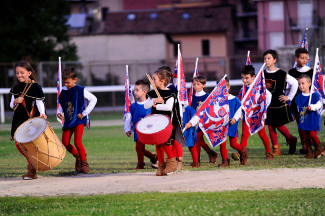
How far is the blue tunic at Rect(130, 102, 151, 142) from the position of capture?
11508mm

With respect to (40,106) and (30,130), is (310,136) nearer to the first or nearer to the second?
(40,106)

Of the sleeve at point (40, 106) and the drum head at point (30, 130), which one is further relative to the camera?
the sleeve at point (40, 106)

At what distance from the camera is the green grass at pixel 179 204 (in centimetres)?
740

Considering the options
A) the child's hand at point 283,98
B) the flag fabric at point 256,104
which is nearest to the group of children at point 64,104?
the flag fabric at point 256,104

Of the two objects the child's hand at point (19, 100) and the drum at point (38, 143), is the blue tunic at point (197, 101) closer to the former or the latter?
the drum at point (38, 143)

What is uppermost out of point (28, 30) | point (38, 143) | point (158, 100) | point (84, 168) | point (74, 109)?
point (28, 30)

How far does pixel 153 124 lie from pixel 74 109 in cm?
173

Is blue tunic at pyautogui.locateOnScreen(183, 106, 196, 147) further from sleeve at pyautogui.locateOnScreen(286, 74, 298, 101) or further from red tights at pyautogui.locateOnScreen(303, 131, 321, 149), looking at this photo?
sleeve at pyautogui.locateOnScreen(286, 74, 298, 101)

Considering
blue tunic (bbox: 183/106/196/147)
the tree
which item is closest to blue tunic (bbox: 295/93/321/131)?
blue tunic (bbox: 183/106/196/147)

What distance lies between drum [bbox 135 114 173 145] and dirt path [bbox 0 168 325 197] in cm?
54

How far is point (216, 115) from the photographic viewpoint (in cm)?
1133

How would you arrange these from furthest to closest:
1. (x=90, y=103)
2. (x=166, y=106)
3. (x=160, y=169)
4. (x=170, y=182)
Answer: (x=90, y=103), (x=160, y=169), (x=166, y=106), (x=170, y=182)

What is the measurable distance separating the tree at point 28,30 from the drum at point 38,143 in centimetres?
2706

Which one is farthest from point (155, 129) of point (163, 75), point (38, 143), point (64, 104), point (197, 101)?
point (197, 101)
